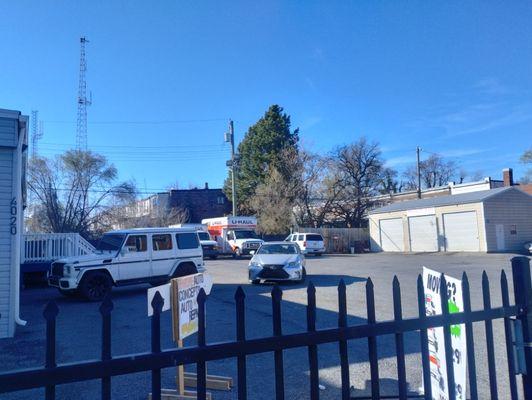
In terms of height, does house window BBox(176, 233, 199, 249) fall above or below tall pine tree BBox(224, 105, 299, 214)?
below

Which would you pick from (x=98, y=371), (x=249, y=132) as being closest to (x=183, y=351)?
(x=98, y=371)

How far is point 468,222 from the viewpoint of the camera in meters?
33.6

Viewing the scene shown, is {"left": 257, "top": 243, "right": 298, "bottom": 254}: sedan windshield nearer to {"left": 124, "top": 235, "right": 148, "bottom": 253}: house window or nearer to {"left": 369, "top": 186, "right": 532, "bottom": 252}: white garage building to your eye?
{"left": 124, "top": 235, "right": 148, "bottom": 253}: house window

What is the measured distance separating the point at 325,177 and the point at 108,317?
144ft

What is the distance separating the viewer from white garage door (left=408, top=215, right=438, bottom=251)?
36.6 metres

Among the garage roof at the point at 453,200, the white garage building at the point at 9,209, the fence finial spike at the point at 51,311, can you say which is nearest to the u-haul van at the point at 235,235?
the garage roof at the point at 453,200

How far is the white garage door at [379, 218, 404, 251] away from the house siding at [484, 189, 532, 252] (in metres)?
8.79

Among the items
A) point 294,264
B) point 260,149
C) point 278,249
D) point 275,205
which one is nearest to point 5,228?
point 294,264

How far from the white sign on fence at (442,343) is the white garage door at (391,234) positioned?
124 feet

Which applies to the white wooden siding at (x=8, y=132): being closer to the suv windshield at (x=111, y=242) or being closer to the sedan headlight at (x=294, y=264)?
the suv windshield at (x=111, y=242)

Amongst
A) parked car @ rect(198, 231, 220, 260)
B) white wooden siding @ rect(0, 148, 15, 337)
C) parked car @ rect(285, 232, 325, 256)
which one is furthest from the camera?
parked car @ rect(285, 232, 325, 256)

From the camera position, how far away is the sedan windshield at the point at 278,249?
17156mm

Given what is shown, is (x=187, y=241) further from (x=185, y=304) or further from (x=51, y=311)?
(x=51, y=311)

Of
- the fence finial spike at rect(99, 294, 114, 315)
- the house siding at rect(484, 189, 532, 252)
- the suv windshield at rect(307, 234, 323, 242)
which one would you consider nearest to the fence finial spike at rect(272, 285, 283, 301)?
the fence finial spike at rect(99, 294, 114, 315)
